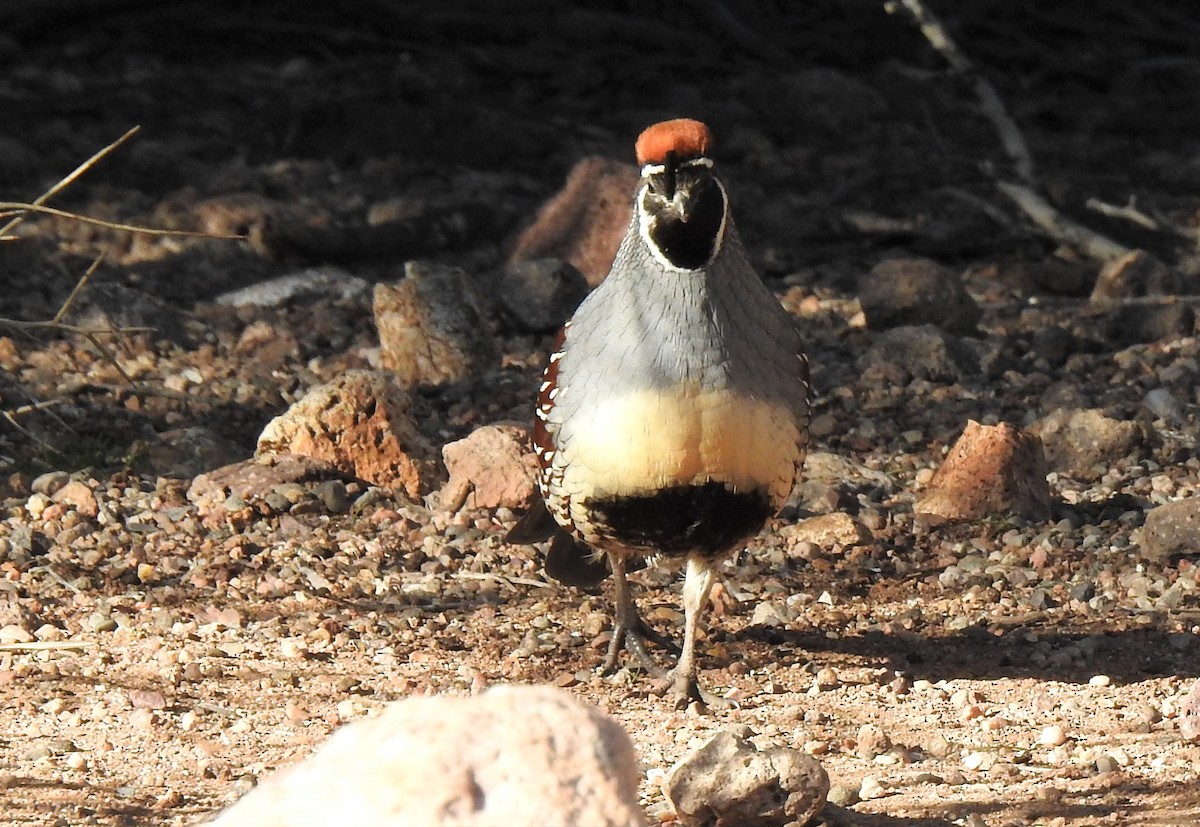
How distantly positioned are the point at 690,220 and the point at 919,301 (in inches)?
130

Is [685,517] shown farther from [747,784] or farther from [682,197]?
[747,784]

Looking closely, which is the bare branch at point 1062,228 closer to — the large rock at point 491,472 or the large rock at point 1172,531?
the large rock at point 1172,531

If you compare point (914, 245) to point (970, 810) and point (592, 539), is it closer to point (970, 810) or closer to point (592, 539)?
point (592, 539)

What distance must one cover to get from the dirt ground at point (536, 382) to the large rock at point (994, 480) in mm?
128

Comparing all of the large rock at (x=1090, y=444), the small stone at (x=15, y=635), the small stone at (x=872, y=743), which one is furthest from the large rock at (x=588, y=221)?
the small stone at (x=872, y=743)

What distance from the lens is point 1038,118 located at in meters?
11.0

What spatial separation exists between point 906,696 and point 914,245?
445 cm

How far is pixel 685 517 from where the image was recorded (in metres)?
4.27

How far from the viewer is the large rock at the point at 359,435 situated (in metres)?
5.79

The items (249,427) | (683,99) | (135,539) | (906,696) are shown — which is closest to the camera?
(906,696)

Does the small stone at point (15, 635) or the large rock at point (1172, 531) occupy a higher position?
the large rock at point (1172, 531)

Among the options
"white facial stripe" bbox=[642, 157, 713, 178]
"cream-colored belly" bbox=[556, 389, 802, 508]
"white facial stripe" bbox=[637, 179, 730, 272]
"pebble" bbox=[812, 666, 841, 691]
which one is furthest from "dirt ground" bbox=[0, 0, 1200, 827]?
"white facial stripe" bbox=[642, 157, 713, 178]

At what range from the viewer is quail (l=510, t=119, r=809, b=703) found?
4.19 m

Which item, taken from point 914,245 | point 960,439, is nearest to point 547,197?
point 914,245
